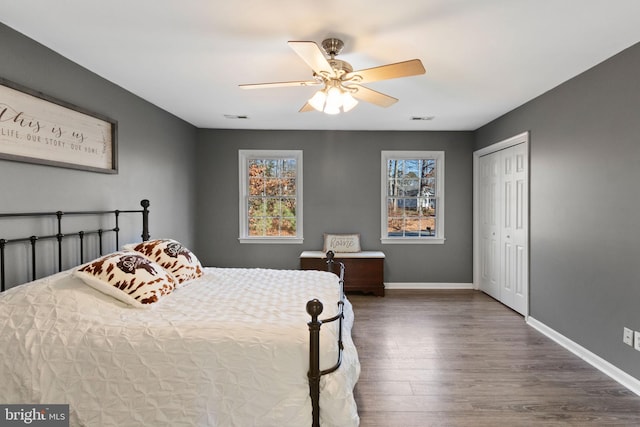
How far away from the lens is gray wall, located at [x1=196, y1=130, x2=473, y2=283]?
4.96 m

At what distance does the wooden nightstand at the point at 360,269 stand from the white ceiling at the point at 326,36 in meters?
2.28

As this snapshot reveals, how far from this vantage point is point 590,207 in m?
2.75

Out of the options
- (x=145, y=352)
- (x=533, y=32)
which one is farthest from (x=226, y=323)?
(x=533, y=32)

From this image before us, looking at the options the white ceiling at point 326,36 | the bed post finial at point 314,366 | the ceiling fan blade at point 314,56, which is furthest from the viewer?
the white ceiling at point 326,36

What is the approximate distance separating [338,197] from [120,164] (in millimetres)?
2916

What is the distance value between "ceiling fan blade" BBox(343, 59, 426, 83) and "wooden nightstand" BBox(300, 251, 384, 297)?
9.54 feet

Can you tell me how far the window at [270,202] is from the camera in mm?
5023

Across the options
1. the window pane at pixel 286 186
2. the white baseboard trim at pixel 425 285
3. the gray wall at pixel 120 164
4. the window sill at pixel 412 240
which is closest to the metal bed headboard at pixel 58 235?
the gray wall at pixel 120 164

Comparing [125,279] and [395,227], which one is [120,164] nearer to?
[125,279]

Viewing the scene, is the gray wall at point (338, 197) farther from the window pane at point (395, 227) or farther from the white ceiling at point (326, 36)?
the white ceiling at point (326, 36)

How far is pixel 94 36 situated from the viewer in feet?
7.20

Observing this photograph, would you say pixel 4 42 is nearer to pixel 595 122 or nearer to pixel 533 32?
pixel 533 32

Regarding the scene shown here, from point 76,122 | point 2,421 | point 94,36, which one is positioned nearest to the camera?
point 2,421

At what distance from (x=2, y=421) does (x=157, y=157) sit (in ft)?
9.33
